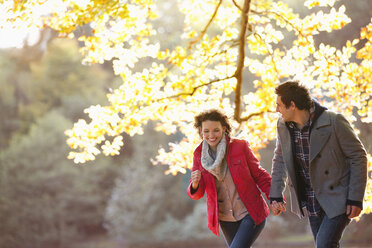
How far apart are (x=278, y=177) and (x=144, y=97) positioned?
8.19ft

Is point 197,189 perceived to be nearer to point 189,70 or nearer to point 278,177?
point 278,177

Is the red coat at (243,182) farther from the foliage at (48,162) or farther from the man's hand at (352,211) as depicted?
the foliage at (48,162)

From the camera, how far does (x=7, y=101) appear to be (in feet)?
69.9

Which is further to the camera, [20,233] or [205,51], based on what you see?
[20,233]

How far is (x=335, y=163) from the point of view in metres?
2.64

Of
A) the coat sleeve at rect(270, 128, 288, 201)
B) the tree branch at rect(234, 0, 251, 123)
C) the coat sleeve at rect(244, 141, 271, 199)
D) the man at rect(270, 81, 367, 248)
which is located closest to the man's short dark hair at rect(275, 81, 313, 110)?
the man at rect(270, 81, 367, 248)

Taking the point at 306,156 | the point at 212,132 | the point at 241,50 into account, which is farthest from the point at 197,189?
the point at 241,50

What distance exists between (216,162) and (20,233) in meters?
16.9

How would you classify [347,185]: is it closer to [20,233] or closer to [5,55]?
[20,233]

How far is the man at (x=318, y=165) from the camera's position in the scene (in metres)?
2.55

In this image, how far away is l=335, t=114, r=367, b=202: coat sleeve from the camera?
8.30 ft

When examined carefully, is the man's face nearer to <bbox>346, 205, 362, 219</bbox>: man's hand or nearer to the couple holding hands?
the couple holding hands

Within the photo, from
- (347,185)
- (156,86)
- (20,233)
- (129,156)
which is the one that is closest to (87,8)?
(156,86)

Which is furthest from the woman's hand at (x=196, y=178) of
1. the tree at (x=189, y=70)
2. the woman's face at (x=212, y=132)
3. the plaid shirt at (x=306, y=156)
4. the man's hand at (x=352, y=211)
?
the tree at (x=189, y=70)
